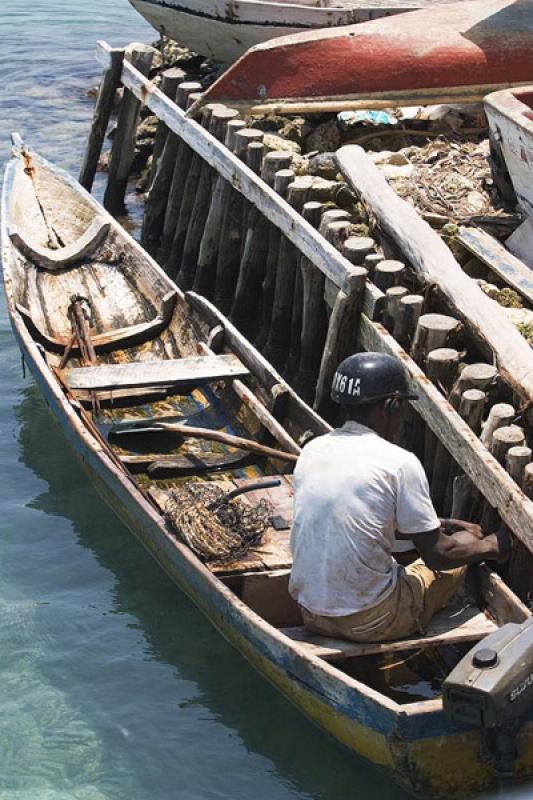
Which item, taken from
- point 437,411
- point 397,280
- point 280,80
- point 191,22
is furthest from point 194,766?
point 191,22

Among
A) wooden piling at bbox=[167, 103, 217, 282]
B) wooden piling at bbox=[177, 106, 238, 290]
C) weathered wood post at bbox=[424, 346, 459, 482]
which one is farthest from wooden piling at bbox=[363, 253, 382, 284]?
wooden piling at bbox=[167, 103, 217, 282]

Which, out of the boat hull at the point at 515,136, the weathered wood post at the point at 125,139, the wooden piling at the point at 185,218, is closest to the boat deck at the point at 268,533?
the boat hull at the point at 515,136

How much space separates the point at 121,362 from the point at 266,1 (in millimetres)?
7025

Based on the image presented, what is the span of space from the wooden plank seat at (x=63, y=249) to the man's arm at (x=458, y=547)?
6441 millimetres

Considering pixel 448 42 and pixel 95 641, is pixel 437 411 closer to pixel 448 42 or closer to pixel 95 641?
pixel 95 641

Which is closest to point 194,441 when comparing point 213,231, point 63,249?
point 213,231

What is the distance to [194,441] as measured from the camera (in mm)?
10336

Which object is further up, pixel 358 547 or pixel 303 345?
pixel 358 547

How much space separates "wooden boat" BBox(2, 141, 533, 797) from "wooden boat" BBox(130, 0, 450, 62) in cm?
323

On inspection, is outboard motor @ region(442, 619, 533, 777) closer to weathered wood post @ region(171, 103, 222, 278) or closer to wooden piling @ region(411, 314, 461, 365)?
wooden piling @ region(411, 314, 461, 365)

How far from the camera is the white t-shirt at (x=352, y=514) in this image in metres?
6.85

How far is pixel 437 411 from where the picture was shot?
27.8 feet

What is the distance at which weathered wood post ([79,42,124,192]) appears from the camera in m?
15.0

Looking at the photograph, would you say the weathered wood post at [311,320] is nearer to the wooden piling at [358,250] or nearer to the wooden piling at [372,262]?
the wooden piling at [358,250]
